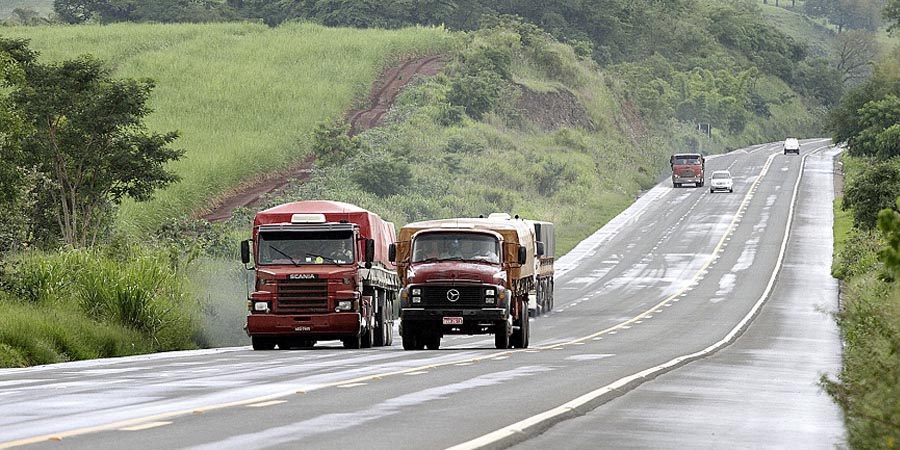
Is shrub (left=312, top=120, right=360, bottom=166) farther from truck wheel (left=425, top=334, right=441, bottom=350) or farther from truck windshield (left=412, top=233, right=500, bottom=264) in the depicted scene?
truck windshield (left=412, top=233, right=500, bottom=264)

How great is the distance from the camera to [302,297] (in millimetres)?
32281

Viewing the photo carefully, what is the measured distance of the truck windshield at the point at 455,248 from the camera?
3198 cm

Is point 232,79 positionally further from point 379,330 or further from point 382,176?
point 379,330

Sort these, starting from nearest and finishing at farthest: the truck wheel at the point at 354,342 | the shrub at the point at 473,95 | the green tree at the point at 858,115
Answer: the truck wheel at the point at 354,342 < the shrub at the point at 473,95 < the green tree at the point at 858,115

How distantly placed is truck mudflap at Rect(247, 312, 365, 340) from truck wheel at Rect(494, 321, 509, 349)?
3.09 metres

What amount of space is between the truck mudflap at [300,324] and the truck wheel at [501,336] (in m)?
3.09

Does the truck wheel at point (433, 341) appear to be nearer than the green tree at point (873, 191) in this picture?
Yes

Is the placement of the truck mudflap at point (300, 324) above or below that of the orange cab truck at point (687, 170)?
below

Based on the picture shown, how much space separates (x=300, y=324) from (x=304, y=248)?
171 centimetres

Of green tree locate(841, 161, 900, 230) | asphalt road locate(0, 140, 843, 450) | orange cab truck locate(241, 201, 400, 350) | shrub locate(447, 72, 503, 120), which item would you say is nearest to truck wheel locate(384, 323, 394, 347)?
asphalt road locate(0, 140, 843, 450)

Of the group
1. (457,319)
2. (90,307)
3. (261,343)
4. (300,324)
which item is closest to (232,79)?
(261,343)

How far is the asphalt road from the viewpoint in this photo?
13461mm

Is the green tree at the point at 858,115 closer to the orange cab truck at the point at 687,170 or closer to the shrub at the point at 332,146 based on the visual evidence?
the orange cab truck at the point at 687,170

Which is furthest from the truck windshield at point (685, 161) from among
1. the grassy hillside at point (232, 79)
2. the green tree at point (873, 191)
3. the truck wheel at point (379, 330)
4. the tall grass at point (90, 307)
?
the tall grass at point (90, 307)
